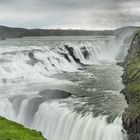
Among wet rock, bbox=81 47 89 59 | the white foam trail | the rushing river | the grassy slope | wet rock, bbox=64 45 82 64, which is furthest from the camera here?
wet rock, bbox=81 47 89 59

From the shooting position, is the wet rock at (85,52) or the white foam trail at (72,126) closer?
the white foam trail at (72,126)

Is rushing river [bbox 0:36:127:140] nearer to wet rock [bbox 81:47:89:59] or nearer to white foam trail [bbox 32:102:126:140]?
white foam trail [bbox 32:102:126:140]

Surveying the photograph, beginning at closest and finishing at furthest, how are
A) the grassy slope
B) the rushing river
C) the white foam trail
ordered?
the grassy slope, the white foam trail, the rushing river

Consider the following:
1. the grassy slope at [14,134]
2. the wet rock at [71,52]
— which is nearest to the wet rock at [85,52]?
the wet rock at [71,52]

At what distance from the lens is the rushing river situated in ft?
88.2

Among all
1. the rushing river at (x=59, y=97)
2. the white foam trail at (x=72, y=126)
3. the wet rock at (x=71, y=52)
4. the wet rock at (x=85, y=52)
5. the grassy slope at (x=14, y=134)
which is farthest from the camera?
the wet rock at (x=85, y=52)

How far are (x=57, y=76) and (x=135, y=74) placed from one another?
15793mm

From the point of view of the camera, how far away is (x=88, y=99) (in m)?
34.3

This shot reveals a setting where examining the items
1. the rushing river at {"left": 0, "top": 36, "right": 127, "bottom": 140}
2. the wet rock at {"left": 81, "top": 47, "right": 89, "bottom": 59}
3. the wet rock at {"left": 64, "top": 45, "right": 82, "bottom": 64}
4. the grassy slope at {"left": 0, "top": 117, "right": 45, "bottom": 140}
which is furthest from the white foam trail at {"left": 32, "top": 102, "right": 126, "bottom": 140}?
the wet rock at {"left": 81, "top": 47, "right": 89, "bottom": 59}

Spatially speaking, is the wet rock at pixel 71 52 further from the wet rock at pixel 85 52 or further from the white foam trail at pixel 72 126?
the white foam trail at pixel 72 126

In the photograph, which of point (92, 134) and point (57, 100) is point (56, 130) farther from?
point (57, 100)

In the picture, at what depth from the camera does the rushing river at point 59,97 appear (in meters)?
26.9

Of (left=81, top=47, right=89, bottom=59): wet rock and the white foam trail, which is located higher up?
(left=81, top=47, right=89, bottom=59): wet rock

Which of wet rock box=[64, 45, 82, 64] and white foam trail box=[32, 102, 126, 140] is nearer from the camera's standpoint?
white foam trail box=[32, 102, 126, 140]
